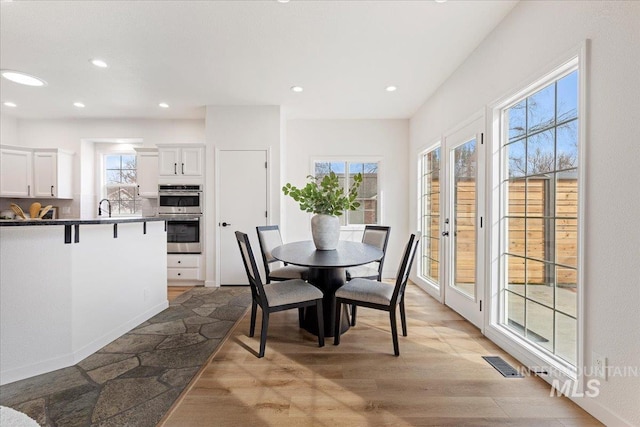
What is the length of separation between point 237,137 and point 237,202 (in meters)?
0.96

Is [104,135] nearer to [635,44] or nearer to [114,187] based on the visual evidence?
[114,187]

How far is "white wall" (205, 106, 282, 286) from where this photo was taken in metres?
4.10

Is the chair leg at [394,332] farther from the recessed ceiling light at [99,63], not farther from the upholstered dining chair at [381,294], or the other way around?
the recessed ceiling light at [99,63]

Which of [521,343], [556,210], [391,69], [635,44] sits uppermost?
[391,69]

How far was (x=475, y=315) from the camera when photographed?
2678 mm

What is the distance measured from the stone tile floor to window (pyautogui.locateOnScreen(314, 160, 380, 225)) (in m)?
2.72

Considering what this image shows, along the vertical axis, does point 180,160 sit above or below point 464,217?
above

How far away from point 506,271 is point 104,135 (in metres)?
5.98

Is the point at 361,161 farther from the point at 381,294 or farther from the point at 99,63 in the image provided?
the point at 99,63

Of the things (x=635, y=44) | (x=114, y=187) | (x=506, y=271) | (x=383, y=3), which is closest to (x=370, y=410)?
(x=506, y=271)

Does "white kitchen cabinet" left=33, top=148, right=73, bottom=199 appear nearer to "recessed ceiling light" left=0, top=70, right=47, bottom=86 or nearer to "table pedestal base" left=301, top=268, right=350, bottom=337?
"recessed ceiling light" left=0, top=70, right=47, bottom=86

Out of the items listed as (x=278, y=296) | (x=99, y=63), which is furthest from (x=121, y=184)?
(x=278, y=296)

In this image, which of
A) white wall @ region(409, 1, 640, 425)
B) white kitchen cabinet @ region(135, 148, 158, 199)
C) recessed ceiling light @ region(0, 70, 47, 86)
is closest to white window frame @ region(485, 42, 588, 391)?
white wall @ region(409, 1, 640, 425)

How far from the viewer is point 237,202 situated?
414 centimetres
